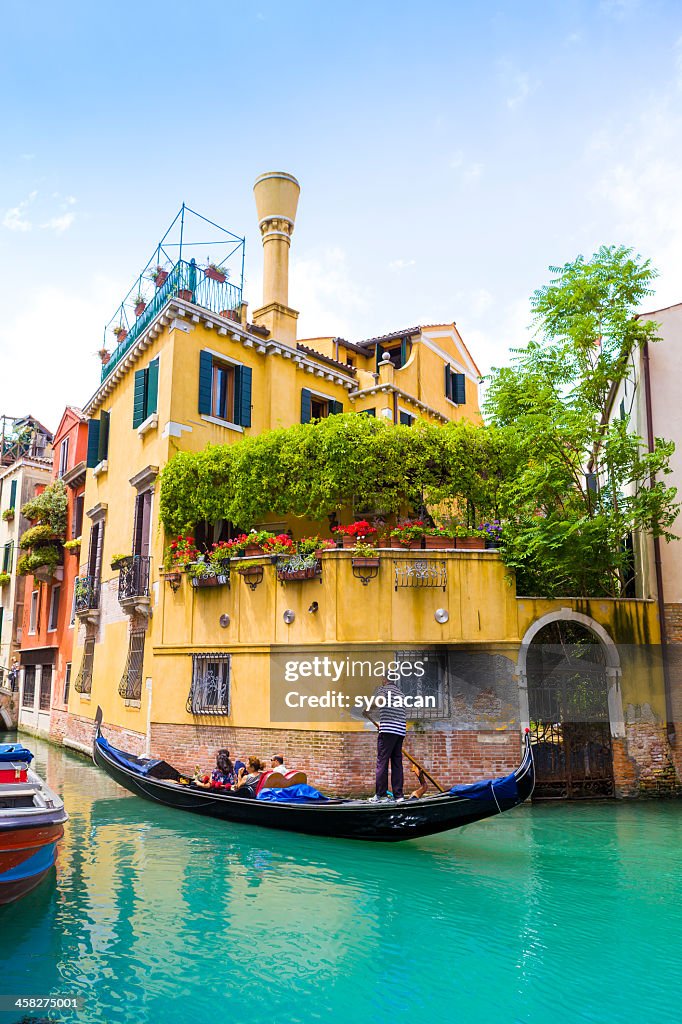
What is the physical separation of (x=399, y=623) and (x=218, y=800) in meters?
3.45

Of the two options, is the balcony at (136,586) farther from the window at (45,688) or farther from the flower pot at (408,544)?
the window at (45,688)

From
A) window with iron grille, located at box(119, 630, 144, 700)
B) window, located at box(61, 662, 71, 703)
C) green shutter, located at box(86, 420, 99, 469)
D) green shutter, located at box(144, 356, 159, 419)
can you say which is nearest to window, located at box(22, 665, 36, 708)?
window, located at box(61, 662, 71, 703)

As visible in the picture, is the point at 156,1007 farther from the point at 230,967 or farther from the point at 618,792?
the point at 618,792

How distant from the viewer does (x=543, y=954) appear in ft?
19.1

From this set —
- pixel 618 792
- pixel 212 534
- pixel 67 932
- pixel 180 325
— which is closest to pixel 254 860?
pixel 67 932

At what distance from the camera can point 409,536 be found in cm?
1146

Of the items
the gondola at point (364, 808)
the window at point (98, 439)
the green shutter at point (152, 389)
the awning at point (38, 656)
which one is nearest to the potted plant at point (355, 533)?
the gondola at point (364, 808)

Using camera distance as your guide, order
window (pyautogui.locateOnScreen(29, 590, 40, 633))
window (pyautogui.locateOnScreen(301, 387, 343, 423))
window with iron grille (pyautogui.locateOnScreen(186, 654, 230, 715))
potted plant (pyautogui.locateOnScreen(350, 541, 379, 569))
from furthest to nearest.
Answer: window (pyautogui.locateOnScreen(29, 590, 40, 633)) → window (pyautogui.locateOnScreen(301, 387, 343, 423)) → window with iron grille (pyautogui.locateOnScreen(186, 654, 230, 715)) → potted plant (pyautogui.locateOnScreen(350, 541, 379, 569))

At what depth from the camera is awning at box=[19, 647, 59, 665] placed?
21.8m

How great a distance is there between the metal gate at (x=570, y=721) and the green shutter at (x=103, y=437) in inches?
428

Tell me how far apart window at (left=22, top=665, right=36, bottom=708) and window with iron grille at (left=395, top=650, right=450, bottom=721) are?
1646 cm

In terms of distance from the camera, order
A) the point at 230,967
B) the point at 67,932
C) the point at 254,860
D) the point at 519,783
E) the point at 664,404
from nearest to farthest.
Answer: the point at 230,967 → the point at 67,932 → the point at 519,783 → the point at 254,860 → the point at 664,404

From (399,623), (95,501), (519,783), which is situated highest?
(95,501)

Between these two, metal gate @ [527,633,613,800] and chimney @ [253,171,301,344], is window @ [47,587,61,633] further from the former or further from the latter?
metal gate @ [527,633,613,800]
